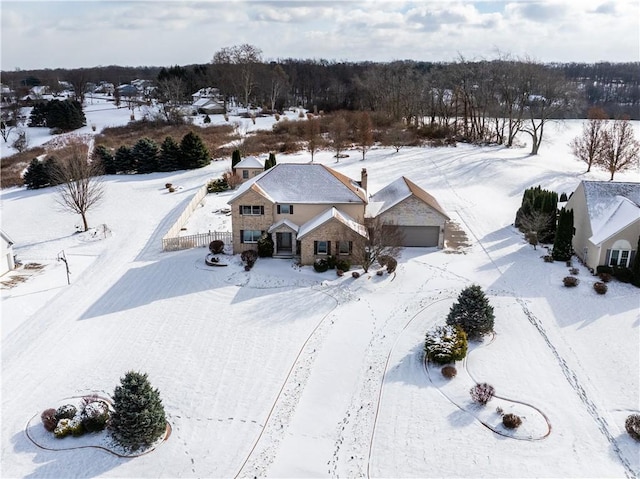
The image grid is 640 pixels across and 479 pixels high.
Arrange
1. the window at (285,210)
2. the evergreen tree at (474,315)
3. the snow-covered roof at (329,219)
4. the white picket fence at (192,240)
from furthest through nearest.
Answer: the white picket fence at (192,240), the window at (285,210), the snow-covered roof at (329,219), the evergreen tree at (474,315)

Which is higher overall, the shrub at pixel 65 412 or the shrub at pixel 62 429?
the shrub at pixel 65 412

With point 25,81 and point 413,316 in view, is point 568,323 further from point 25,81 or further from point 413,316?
point 25,81

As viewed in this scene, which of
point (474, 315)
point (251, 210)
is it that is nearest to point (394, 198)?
point (251, 210)

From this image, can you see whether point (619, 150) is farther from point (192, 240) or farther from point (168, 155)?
point (168, 155)

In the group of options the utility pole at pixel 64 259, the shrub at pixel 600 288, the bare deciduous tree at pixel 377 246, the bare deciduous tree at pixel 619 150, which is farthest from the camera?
the bare deciduous tree at pixel 619 150

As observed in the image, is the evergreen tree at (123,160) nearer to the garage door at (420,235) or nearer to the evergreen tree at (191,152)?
the evergreen tree at (191,152)

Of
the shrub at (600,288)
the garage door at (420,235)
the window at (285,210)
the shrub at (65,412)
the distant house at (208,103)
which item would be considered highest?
the distant house at (208,103)

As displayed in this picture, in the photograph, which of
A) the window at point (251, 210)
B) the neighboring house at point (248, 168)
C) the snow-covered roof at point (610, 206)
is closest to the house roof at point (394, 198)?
the window at point (251, 210)
